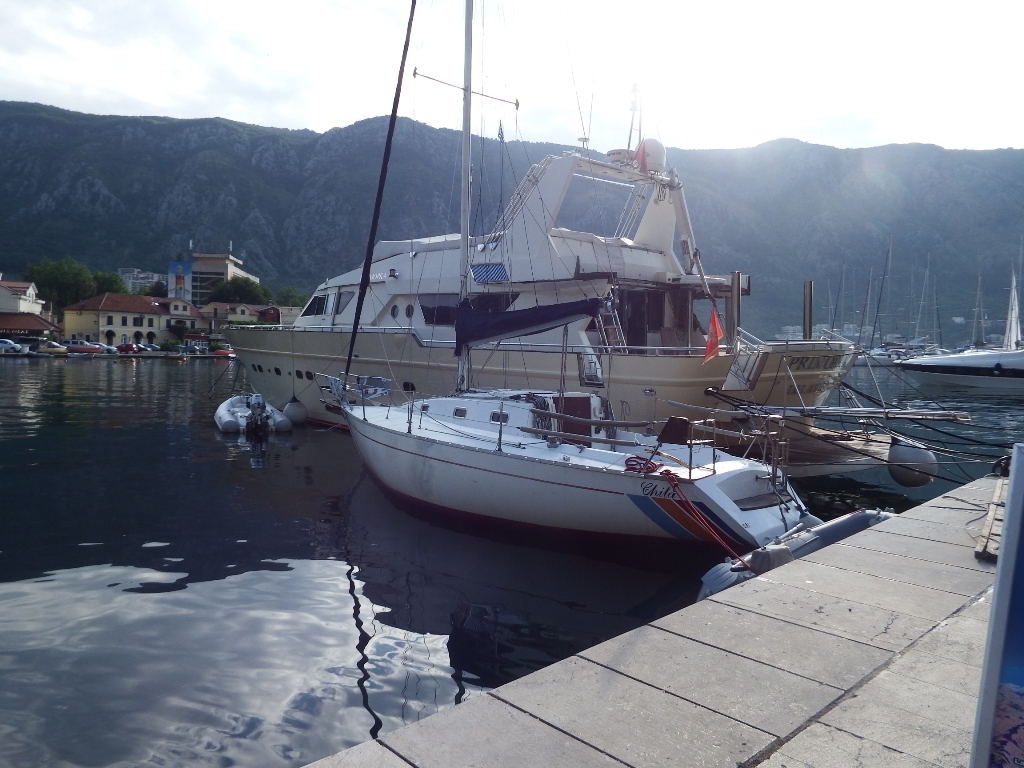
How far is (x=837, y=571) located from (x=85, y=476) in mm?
13552

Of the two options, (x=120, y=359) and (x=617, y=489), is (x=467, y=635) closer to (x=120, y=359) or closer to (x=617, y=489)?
(x=617, y=489)

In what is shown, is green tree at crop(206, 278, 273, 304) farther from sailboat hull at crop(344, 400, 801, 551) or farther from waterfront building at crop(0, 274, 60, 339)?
sailboat hull at crop(344, 400, 801, 551)

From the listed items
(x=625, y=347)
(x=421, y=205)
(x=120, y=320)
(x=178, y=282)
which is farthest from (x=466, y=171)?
(x=421, y=205)

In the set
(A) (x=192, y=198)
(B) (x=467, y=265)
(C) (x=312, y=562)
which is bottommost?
(C) (x=312, y=562)

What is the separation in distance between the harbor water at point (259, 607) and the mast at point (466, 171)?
2.88m

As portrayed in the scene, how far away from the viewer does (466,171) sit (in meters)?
14.2

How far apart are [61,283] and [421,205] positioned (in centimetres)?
6744

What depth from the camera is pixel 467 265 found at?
562 inches

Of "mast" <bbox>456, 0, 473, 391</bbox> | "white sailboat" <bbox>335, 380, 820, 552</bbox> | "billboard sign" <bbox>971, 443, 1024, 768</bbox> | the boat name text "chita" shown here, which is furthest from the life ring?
"billboard sign" <bbox>971, 443, 1024, 768</bbox>

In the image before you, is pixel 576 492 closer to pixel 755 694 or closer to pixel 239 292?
pixel 755 694

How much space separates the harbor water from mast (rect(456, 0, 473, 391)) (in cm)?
288

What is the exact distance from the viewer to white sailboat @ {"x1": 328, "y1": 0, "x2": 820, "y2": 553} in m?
8.62

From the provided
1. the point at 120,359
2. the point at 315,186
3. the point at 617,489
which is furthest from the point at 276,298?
the point at 617,489

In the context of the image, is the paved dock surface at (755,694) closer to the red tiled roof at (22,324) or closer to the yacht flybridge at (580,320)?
the yacht flybridge at (580,320)
